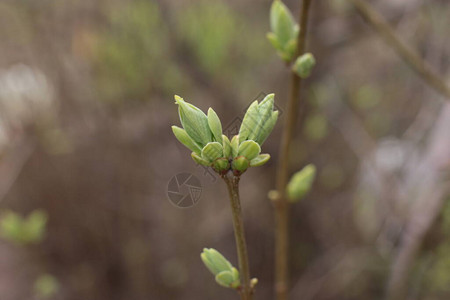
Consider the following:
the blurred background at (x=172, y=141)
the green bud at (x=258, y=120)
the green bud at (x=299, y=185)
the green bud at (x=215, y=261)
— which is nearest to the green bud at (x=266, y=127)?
the green bud at (x=258, y=120)

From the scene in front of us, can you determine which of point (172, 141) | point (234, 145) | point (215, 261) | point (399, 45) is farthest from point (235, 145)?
point (172, 141)

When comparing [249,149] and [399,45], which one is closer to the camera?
→ [249,149]

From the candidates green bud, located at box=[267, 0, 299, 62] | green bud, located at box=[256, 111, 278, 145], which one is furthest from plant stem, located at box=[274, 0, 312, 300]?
green bud, located at box=[256, 111, 278, 145]

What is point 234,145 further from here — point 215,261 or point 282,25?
point 282,25

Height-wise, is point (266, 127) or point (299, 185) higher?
point (299, 185)

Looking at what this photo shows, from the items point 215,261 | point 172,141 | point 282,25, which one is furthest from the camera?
point 172,141

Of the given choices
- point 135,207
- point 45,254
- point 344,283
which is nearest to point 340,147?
point 344,283

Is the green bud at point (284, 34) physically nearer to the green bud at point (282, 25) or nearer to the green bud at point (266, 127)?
the green bud at point (282, 25)

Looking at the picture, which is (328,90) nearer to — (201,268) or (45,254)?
(201,268)
